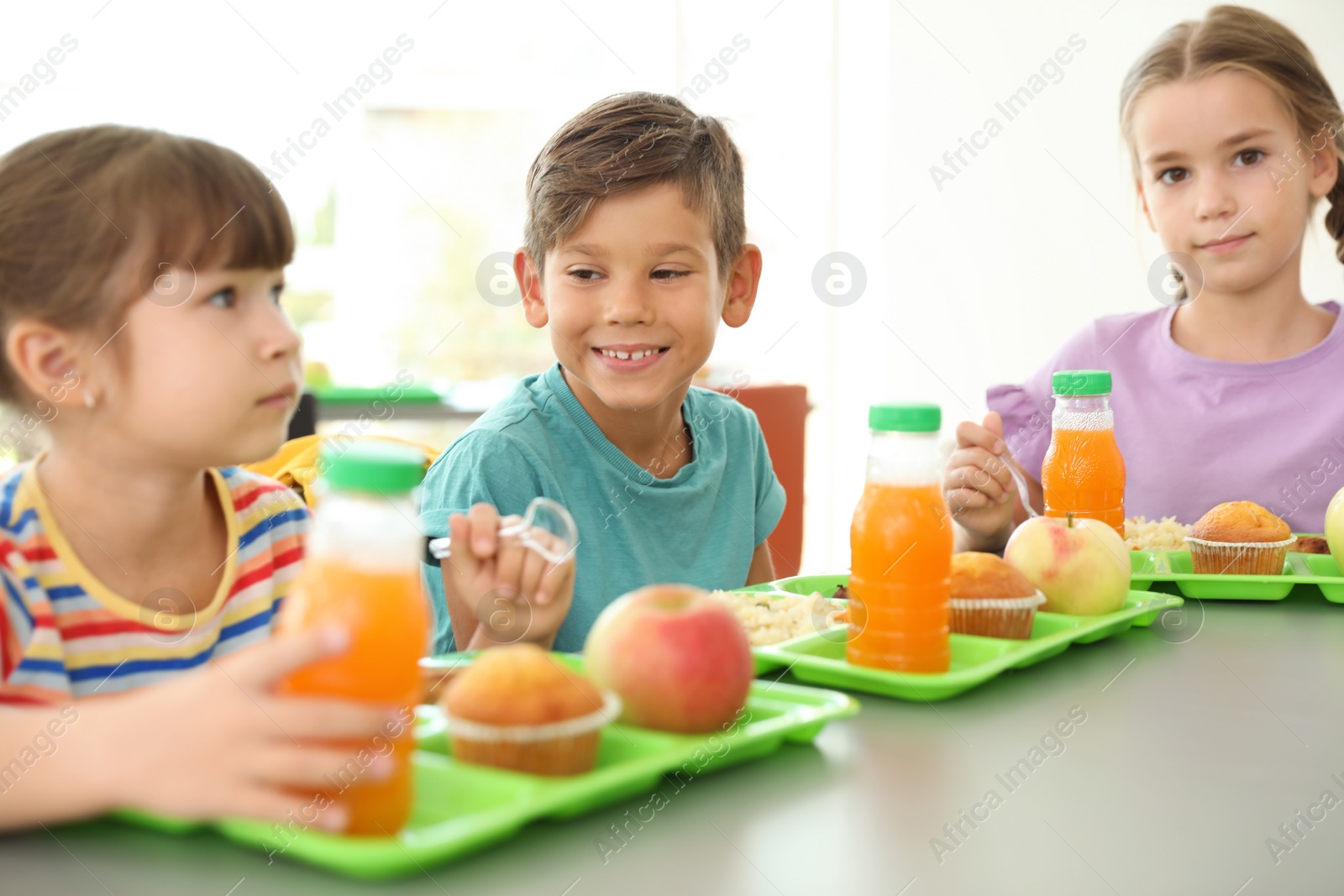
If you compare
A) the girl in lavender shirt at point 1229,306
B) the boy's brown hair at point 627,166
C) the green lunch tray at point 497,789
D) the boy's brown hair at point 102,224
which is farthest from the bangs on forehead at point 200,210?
the girl in lavender shirt at point 1229,306

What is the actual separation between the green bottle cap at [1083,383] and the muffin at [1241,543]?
0.21 m

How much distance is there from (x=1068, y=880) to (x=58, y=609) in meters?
0.74

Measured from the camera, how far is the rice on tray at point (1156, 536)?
151 centimetres

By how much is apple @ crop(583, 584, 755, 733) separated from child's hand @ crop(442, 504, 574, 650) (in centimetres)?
18

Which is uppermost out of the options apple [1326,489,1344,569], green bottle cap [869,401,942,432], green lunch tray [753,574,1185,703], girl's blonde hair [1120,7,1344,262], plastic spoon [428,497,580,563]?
girl's blonde hair [1120,7,1344,262]

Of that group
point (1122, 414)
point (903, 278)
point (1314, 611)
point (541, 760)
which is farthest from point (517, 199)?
point (541, 760)

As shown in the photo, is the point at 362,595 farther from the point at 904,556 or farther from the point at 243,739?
the point at 904,556

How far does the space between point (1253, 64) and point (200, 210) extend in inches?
67.0

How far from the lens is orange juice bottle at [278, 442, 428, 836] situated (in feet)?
1.80

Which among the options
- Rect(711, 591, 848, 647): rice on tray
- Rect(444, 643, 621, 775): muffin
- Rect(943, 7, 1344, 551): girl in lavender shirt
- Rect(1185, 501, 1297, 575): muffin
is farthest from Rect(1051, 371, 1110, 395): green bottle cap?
Rect(444, 643, 621, 775): muffin

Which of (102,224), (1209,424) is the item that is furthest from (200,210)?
(1209,424)

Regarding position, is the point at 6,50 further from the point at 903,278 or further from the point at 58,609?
the point at 58,609

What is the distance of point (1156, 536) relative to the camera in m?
1.53

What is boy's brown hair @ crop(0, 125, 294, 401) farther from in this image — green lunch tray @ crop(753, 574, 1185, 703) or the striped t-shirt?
green lunch tray @ crop(753, 574, 1185, 703)
